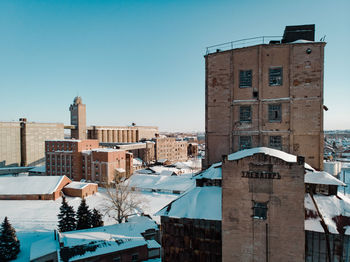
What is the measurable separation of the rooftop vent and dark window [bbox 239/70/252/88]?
384 cm

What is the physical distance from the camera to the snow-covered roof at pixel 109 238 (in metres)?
16.7

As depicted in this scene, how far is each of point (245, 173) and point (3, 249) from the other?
22742 mm

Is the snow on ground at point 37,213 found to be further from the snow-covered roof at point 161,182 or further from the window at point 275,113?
the window at point 275,113

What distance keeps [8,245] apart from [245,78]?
25.2 metres

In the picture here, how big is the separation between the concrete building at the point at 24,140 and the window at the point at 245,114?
6718cm

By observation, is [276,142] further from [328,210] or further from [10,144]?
[10,144]

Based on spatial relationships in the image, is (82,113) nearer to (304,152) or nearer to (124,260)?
(124,260)

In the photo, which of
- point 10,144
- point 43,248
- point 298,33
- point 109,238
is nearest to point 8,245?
point 43,248

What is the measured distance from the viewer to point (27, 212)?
30.2m

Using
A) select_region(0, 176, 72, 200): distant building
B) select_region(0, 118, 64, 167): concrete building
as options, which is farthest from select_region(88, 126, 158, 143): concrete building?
select_region(0, 176, 72, 200): distant building

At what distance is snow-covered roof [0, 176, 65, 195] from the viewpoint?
36594 millimetres

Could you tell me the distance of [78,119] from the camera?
71125 millimetres

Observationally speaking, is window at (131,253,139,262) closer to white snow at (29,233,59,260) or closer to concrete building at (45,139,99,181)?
white snow at (29,233,59,260)

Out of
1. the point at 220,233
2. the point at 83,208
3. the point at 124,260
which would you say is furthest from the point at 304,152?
the point at 83,208
